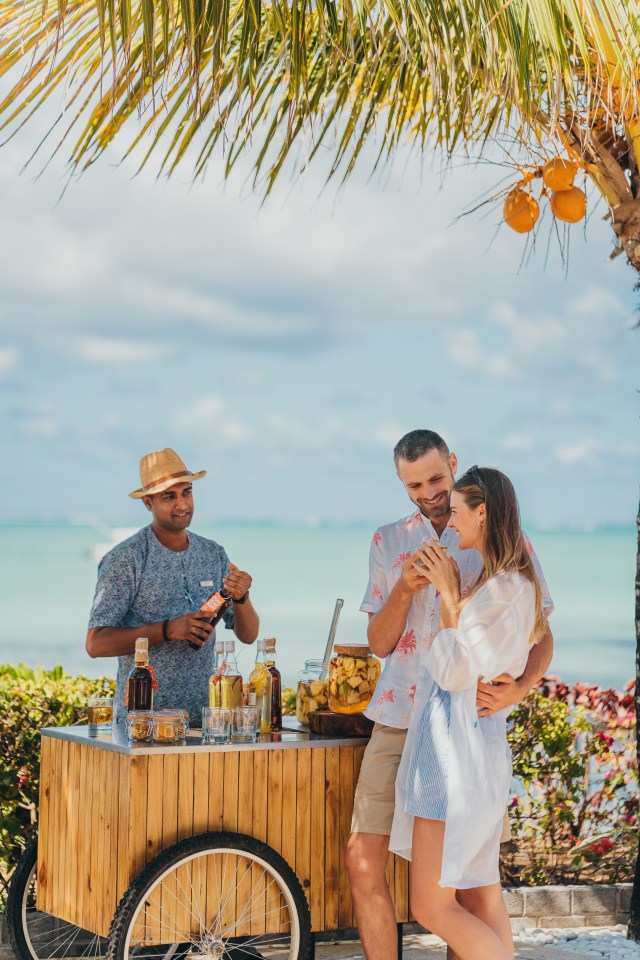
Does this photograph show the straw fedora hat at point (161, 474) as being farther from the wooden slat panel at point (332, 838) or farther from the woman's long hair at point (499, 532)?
the woman's long hair at point (499, 532)

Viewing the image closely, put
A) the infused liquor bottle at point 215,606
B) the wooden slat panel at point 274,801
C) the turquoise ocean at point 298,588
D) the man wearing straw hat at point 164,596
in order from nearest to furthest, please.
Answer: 1. the wooden slat panel at point 274,801
2. the infused liquor bottle at point 215,606
3. the man wearing straw hat at point 164,596
4. the turquoise ocean at point 298,588

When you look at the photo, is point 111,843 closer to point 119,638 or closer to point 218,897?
point 218,897

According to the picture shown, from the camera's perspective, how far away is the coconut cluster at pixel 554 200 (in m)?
4.38

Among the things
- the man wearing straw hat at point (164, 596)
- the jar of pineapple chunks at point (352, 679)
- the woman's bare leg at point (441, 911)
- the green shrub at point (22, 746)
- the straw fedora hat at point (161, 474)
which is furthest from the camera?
the green shrub at point (22, 746)

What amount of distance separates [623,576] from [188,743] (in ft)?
132

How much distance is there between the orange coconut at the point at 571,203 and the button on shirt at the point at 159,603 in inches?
73.9

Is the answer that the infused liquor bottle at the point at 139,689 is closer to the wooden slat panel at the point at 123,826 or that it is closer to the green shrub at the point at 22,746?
the wooden slat panel at the point at 123,826

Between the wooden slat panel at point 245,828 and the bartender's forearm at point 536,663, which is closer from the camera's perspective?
the bartender's forearm at point 536,663

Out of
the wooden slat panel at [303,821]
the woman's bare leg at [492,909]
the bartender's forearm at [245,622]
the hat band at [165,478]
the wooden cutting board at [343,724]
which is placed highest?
the hat band at [165,478]

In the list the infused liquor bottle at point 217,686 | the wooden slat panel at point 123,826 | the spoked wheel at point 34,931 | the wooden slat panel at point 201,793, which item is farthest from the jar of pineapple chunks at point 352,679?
the spoked wheel at point 34,931

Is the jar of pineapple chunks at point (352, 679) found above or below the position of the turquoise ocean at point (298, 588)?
below

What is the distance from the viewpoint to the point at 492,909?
134 inches

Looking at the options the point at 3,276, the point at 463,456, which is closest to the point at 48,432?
the point at 3,276

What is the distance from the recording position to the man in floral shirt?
3.55 metres
